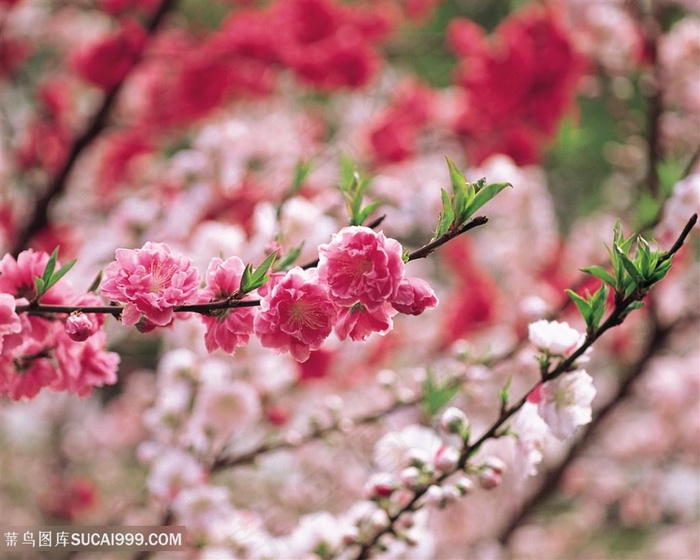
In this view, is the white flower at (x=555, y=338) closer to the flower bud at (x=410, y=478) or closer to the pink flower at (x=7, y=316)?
the flower bud at (x=410, y=478)

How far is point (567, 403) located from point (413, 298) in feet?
0.65

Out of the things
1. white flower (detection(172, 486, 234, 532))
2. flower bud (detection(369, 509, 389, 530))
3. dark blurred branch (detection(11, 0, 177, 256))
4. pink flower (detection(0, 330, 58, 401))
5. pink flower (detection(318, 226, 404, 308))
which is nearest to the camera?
pink flower (detection(318, 226, 404, 308))

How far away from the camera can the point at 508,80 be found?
146 centimetres

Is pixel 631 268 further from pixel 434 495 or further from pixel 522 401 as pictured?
pixel 434 495

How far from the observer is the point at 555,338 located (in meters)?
0.60

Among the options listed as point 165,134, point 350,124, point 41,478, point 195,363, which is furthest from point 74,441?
point 195,363

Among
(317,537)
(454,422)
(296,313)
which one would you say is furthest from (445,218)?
(317,537)

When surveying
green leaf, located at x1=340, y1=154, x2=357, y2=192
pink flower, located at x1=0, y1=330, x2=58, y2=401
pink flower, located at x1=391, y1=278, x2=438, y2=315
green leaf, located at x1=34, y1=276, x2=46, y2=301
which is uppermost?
pink flower, located at x1=391, y1=278, x2=438, y2=315

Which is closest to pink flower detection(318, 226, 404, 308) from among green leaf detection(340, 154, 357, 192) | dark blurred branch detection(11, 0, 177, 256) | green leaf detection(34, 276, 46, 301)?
green leaf detection(340, 154, 357, 192)

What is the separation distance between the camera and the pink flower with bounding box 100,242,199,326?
50cm

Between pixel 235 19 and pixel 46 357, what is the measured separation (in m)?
1.20

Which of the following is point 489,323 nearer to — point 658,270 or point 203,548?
point 203,548

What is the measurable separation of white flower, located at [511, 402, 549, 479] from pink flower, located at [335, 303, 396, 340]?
20 cm

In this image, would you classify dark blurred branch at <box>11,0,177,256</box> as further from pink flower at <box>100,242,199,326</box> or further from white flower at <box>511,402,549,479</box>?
white flower at <box>511,402,549,479</box>
